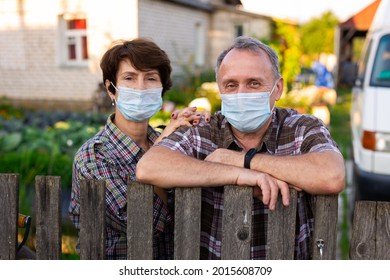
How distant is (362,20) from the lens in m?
25.6

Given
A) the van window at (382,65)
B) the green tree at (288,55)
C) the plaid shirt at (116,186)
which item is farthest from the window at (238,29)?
the plaid shirt at (116,186)

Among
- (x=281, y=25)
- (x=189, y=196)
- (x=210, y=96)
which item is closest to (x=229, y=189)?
(x=189, y=196)

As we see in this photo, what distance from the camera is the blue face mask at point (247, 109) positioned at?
2234mm

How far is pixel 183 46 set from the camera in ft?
60.4

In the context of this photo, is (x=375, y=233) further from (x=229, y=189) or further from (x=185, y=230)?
(x=185, y=230)

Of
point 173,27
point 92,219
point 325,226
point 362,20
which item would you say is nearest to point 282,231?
point 325,226

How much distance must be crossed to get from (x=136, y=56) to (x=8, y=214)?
96cm

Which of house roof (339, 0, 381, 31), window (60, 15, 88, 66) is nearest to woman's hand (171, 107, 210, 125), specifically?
window (60, 15, 88, 66)

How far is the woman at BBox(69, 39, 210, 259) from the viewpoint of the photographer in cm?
237

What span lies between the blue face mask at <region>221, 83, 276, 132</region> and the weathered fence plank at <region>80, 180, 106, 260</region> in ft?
2.01

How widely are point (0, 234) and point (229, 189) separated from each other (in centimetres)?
94

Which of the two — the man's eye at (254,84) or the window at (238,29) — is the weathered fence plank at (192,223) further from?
the window at (238,29)
